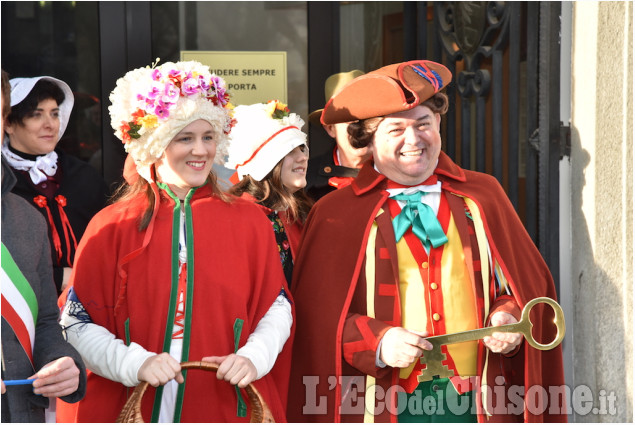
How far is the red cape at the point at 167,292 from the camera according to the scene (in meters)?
3.29

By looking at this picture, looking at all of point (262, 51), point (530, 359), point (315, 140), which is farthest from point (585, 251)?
point (262, 51)

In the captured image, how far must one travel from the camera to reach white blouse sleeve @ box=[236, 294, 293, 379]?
318 centimetres

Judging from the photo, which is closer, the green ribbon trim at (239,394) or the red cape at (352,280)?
the green ribbon trim at (239,394)

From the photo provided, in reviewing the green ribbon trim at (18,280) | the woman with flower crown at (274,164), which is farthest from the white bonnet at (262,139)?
the green ribbon trim at (18,280)

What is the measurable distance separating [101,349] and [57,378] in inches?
15.4

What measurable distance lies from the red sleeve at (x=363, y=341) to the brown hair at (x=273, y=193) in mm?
993

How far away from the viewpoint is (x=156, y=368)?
9.98ft

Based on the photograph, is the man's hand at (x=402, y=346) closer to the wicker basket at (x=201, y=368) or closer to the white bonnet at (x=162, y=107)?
the wicker basket at (x=201, y=368)

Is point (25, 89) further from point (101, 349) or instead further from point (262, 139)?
point (101, 349)

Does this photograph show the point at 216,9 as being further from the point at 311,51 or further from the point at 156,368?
the point at 156,368

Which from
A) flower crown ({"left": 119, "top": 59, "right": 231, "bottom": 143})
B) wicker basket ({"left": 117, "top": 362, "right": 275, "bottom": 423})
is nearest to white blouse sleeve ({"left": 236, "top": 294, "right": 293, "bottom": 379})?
wicker basket ({"left": 117, "top": 362, "right": 275, "bottom": 423})

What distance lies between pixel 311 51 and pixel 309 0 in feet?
1.16

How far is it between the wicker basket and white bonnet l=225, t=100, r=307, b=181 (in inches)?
61.6

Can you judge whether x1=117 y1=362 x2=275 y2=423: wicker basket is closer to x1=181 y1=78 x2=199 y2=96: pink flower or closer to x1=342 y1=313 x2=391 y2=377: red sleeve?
x1=342 y1=313 x2=391 y2=377: red sleeve
